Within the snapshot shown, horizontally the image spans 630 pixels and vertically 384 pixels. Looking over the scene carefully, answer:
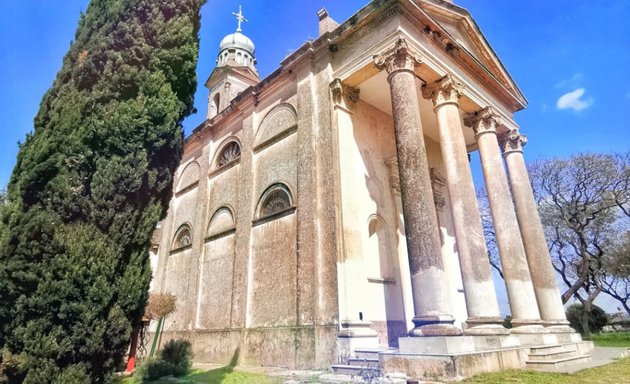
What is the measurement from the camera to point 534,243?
1172 cm

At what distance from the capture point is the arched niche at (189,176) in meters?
17.9

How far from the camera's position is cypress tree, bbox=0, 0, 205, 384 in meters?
4.95

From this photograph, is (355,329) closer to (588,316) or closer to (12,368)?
(12,368)

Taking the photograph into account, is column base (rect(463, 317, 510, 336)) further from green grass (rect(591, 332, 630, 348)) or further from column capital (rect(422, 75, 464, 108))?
green grass (rect(591, 332, 630, 348))

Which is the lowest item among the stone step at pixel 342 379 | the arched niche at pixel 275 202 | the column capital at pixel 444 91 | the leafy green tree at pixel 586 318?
the stone step at pixel 342 379

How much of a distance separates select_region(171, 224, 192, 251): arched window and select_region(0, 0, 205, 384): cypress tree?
431 inches

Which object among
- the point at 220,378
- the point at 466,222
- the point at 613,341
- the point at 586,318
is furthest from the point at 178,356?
the point at 586,318

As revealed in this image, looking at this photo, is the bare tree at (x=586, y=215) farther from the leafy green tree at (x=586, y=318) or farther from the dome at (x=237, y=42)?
the dome at (x=237, y=42)

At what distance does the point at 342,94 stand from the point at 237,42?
15.5 m

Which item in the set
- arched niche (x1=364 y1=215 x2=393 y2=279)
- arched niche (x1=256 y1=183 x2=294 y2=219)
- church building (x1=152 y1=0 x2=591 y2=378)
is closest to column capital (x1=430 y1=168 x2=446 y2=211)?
church building (x1=152 y1=0 x2=591 y2=378)

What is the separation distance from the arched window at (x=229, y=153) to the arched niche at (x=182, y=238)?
3.52 meters

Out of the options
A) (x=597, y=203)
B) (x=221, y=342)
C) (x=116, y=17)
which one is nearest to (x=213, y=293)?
(x=221, y=342)

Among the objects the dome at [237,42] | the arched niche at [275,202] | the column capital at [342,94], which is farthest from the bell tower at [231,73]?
the column capital at [342,94]

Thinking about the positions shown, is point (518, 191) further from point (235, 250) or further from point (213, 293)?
point (213, 293)
